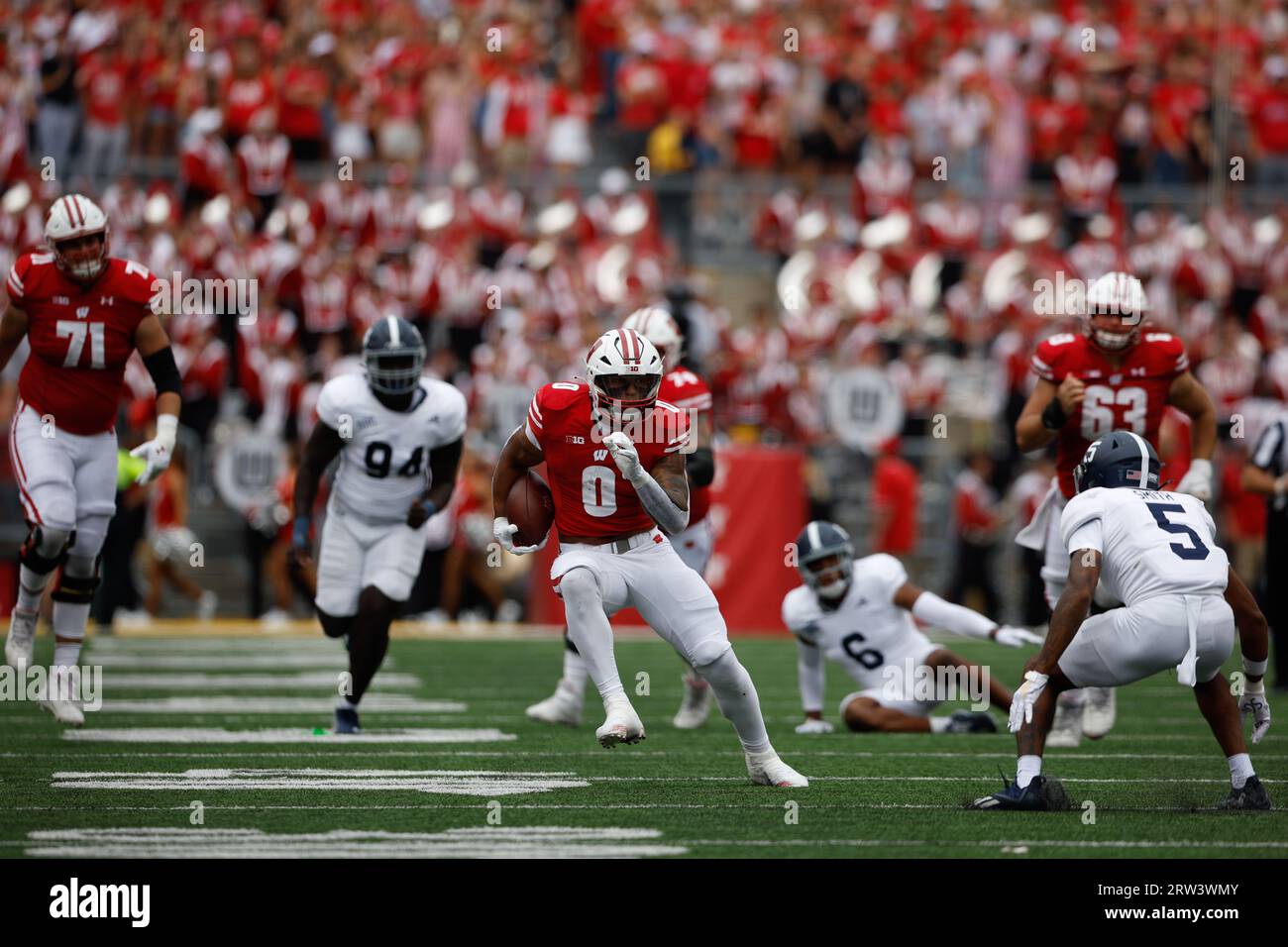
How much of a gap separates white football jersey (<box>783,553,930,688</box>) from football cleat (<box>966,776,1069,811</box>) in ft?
9.93

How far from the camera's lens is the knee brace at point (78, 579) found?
29.2 ft

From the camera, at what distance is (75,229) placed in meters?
8.53

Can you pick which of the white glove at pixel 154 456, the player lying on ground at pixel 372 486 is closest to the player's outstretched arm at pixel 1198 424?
the player lying on ground at pixel 372 486

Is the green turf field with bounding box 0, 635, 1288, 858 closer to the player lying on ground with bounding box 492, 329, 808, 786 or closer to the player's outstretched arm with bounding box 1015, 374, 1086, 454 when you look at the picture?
the player lying on ground with bounding box 492, 329, 808, 786

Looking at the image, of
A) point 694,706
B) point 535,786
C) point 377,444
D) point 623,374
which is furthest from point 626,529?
point 694,706

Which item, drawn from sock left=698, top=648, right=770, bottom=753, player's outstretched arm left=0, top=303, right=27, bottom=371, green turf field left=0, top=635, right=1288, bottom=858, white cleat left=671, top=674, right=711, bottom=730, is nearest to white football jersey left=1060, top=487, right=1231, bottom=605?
green turf field left=0, top=635, right=1288, bottom=858

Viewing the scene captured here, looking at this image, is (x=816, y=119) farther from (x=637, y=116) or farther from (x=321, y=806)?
(x=321, y=806)

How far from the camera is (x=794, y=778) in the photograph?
23.5ft

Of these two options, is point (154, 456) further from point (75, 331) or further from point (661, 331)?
point (661, 331)

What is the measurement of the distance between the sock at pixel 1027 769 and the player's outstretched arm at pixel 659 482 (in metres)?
1.43

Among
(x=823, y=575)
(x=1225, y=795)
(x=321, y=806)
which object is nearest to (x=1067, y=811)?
(x=1225, y=795)

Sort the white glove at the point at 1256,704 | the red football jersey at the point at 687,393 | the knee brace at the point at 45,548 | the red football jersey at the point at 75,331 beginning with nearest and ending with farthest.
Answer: the white glove at the point at 1256,704, the knee brace at the point at 45,548, the red football jersey at the point at 75,331, the red football jersey at the point at 687,393

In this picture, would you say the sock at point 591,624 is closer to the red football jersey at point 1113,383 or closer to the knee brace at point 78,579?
the red football jersey at point 1113,383

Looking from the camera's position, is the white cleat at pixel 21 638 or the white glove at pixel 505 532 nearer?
the white glove at pixel 505 532
